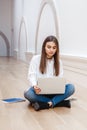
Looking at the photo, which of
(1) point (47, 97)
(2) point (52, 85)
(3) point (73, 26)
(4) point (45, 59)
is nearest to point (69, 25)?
(3) point (73, 26)

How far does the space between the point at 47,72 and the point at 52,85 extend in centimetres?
26

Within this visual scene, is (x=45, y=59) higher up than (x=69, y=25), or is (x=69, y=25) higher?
(x=69, y=25)

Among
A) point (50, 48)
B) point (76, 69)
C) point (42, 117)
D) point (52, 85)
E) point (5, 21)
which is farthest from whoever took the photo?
point (5, 21)

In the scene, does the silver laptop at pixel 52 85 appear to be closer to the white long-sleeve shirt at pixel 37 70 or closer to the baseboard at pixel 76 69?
the white long-sleeve shirt at pixel 37 70

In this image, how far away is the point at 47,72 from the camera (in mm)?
2979

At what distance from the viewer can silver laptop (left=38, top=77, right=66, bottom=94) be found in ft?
8.98

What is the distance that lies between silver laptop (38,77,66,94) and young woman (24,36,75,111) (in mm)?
99

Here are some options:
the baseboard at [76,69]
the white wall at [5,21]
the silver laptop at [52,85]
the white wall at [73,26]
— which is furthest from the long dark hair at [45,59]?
the white wall at [5,21]

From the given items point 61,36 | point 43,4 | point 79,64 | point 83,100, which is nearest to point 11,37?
point 43,4

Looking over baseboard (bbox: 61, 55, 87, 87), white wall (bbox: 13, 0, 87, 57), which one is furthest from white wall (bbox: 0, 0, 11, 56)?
baseboard (bbox: 61, 55, 87, 87)

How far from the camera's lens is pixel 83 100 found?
334 cm

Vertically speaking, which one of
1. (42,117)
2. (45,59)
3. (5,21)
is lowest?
(42,117)

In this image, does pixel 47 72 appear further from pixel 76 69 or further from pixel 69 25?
pixel 69 25

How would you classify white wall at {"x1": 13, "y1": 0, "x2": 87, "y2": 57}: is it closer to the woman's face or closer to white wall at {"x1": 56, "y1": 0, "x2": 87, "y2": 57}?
white wall at {"x1": 56, "y1": 0, "x2": 87, "y2": 57}
